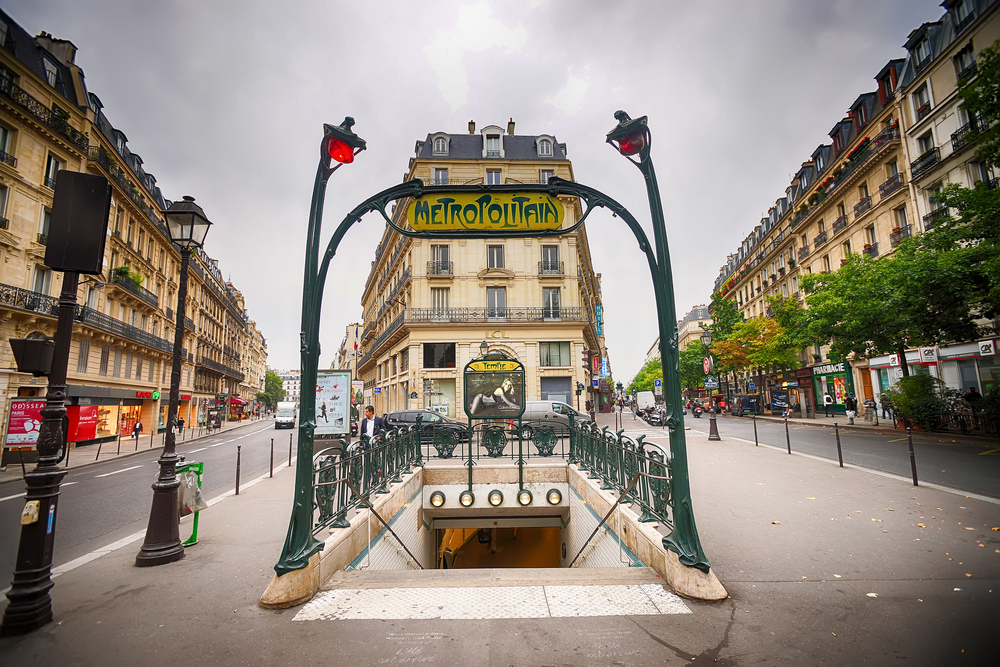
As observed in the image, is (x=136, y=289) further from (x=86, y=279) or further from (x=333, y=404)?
(x=333, y=404)

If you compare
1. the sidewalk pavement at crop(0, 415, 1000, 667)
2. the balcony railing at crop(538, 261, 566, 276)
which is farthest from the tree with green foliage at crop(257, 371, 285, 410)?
the sidewalk pavement at crop(0, 415, 1000, 667)

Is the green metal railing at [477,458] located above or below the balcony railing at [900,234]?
below

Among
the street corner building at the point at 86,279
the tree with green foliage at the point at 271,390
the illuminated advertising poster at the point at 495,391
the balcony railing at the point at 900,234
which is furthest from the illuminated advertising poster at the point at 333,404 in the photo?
the tree with green foliage at the point at 271,390

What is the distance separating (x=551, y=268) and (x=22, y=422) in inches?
997

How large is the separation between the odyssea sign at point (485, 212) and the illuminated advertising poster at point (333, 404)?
11.2m

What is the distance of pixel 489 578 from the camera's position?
14.5ft

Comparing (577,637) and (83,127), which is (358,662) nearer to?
(577,637)

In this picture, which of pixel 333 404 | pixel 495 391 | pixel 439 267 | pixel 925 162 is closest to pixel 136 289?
pixel 439 267

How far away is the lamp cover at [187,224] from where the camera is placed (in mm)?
6121

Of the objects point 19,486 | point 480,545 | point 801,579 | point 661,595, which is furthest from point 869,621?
point 19,486

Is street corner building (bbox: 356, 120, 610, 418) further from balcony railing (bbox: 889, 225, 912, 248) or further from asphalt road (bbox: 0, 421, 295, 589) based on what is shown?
balcony railing (bbox: 889, 225, 912, 248)

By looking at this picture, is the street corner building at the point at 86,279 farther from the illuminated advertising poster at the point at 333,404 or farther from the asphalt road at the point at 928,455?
the asphalt road at the point at 928,455

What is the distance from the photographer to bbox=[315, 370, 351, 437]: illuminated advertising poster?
46.9 feet

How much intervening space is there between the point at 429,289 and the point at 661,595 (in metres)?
27.0
